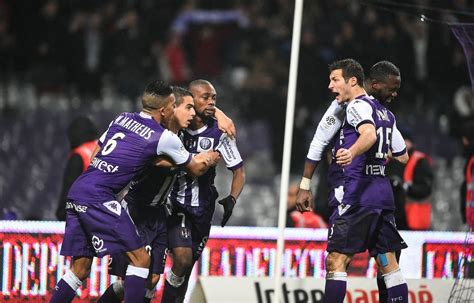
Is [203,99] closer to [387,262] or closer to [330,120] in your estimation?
[330,120]

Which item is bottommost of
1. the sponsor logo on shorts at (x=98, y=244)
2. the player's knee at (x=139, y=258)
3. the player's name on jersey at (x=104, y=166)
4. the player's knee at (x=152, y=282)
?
the player's knee at (x=152, y=282)

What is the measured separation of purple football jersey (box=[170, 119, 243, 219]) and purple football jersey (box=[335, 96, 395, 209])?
46.0 inches

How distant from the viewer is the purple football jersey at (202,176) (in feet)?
37.1

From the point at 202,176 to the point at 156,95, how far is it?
115 cm

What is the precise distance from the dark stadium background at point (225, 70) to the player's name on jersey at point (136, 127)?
8.49 meters

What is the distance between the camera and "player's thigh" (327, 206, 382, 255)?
1048 cm

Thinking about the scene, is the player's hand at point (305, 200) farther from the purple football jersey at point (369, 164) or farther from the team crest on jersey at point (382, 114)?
the team crest on jersey at point (382, 114)

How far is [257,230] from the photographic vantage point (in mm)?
12453

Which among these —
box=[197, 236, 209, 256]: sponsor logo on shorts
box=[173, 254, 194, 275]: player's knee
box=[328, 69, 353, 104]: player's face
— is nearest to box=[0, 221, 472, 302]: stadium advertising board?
box=[197, 236, 209, 256]: sponsor logo on shorts

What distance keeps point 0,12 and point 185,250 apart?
46.6 ft

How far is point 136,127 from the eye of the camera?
34.1ft

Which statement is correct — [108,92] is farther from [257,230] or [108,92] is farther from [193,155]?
[193,155]

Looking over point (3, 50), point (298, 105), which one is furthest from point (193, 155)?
point (3, 50)

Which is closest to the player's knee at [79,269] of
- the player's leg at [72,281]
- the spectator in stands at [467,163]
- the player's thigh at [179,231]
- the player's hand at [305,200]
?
the player's leg at [72,281]
